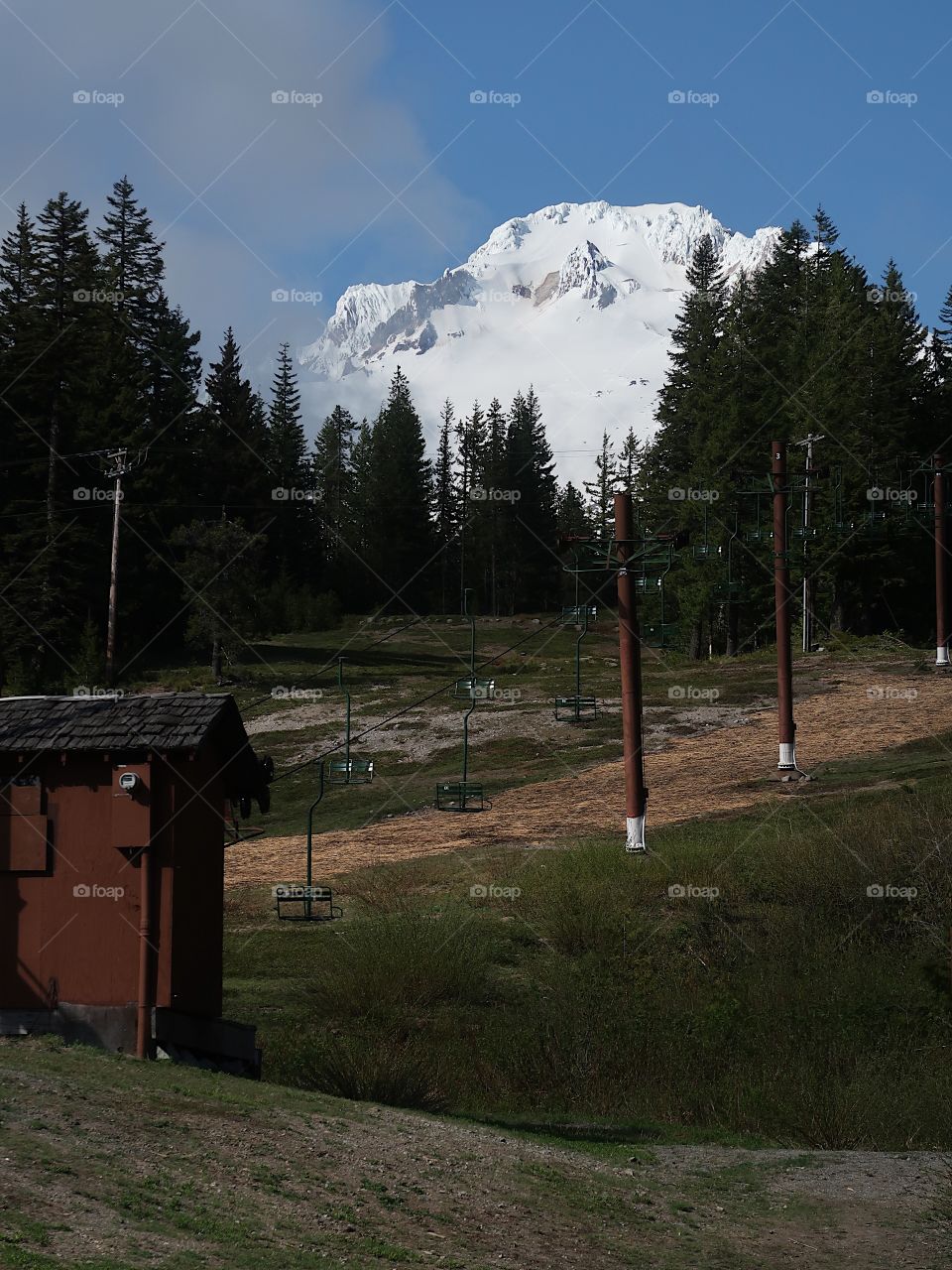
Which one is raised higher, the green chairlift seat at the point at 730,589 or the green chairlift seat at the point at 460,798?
the green chairlift seat at the point at 730,589

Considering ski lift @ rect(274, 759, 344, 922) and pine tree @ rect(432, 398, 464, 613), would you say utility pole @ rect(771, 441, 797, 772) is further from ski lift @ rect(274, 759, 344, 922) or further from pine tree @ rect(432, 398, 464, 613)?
pine tree @ rect(432, 398, 464, 613)

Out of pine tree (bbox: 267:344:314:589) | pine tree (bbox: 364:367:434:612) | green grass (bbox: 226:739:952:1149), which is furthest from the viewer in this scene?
pine tree (bbox: 364:367:434:612)

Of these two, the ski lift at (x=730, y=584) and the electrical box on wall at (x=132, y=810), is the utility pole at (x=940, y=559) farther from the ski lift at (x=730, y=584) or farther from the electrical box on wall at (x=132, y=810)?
the electrical box on wall at (x=132, y=810)

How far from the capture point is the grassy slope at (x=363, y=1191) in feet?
30.2

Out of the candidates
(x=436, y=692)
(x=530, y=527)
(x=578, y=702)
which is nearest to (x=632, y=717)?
(x=436, y=692)

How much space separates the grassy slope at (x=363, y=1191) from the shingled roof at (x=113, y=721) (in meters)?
3.35

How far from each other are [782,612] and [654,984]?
14.4m

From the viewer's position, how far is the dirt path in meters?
33.4

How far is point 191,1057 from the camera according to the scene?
15.7 meters

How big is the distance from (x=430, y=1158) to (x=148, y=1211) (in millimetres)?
3562

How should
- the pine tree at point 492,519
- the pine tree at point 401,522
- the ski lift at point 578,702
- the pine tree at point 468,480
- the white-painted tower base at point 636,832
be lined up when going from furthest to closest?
the pine tree at point 468,480
the pine tree at point 401,522
the pine tree at point 492,519
the ski lift at point 578,702
the white-painted tower base at point 636,832

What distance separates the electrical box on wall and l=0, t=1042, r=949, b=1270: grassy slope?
2.30 meters

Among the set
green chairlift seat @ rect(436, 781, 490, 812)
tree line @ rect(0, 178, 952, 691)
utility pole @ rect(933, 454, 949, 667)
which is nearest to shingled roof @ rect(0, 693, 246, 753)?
green chairlift seat @ rect(436, 781, 490, 812)

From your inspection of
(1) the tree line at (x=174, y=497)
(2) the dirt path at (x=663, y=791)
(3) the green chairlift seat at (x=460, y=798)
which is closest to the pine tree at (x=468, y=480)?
(1) the tree line at (x=174, y=497)
